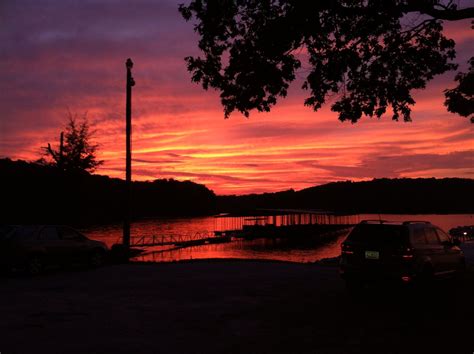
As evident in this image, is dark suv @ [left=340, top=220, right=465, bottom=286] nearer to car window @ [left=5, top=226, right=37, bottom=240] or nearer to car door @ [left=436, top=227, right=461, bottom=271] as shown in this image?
car door @ [left=436, top=227, right=461, bottom=271]

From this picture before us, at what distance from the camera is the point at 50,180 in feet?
116

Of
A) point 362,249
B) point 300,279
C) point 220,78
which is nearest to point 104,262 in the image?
point 300,279

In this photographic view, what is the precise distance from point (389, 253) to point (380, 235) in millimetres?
530

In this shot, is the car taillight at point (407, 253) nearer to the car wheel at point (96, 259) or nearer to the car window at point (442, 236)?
the car window at point (442, 236)

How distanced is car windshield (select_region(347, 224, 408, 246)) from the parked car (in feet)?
34.7

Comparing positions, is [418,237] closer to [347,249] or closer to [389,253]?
[389,253]

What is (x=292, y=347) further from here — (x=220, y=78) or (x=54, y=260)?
(x=54, y=260)

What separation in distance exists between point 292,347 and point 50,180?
31158 mm

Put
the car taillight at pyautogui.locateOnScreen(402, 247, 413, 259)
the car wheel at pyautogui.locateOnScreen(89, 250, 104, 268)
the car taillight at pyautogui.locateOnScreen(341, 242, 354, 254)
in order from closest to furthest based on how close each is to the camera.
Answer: the car taillight at pyautogui.locateOnScreen(402, 247, 413, 259) → the car taillight at pyautogui.locateOnScreen(341, 242, 354, 254) → the car wheel at pyautogui.locateOnScreen(89, 250, 104, 268)

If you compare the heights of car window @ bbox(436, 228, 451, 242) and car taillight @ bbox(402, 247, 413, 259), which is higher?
car window @ bbox(436, 228, 451, 242)

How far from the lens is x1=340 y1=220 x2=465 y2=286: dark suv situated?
464 inches

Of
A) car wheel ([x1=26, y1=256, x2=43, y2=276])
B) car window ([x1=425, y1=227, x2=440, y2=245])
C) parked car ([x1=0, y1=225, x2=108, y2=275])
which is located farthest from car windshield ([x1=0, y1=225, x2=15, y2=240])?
car window ([x1=425, y1=227, x2=440, y2=245])

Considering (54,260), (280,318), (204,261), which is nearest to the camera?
(280,318)

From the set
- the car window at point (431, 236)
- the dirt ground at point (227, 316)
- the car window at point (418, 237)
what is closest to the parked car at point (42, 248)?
the dirt ground at point (227, 316)
